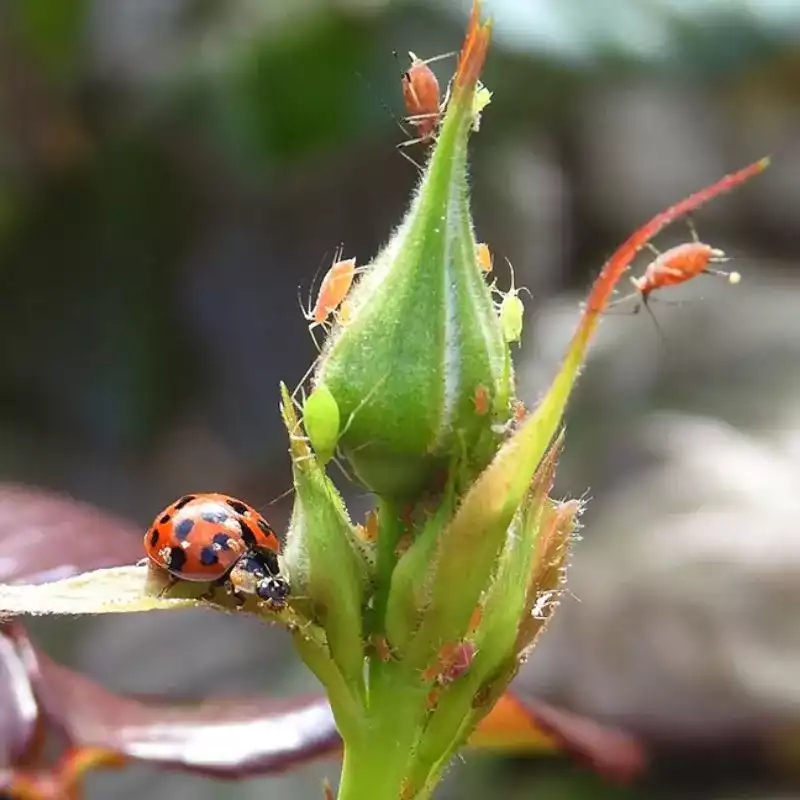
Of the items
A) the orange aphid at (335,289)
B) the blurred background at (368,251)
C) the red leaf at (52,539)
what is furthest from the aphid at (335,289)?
the blurred background at (368,251)

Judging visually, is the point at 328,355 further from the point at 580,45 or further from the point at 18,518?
the point at 580,45

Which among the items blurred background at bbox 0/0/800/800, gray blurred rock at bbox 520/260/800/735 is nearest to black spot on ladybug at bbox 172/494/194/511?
blurred background at bbox 0/0/800/800

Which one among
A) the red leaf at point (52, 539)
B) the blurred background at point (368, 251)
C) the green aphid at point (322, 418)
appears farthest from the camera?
the blurred background at point (368, 251)

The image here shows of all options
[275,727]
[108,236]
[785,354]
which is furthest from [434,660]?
[108,236]

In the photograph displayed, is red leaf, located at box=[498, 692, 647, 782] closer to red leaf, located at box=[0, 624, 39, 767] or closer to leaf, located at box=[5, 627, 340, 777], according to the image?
leaf, located at box=[5, 627, 340, 777]

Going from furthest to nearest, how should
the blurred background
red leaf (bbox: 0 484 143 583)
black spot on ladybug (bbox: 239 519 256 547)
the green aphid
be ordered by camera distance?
the blurred background < red leaf (bbox: 0 484 143 583) < black spot on ladybug (bbox: 239 519 256 547) < the green aphid

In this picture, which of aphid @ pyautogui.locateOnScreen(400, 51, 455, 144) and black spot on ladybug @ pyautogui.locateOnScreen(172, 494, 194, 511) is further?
black spot on ladybug @ pyautogui.locateOnScreen(172, 494, 194, 511)

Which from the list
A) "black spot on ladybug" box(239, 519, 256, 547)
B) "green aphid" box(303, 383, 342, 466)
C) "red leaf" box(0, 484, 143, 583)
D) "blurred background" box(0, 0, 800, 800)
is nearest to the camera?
"green aphid" box(303, 383, 342, 466)

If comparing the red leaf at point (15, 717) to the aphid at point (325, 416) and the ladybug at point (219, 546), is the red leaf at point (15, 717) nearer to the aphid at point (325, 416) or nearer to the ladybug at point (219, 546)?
the ladybug at point (219, 546)
